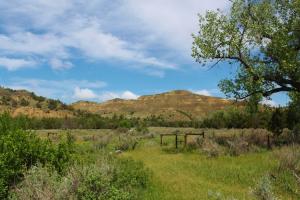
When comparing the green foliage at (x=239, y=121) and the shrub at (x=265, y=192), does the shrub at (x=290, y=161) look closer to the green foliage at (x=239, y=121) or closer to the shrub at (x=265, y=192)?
the shrub at (x=265, y=192)

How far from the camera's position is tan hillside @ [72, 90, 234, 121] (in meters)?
157

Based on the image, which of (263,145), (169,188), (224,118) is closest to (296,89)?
(263,145)

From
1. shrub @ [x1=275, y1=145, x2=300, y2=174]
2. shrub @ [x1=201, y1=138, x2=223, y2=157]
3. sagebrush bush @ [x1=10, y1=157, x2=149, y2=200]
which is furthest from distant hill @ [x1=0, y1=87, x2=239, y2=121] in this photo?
sagebrush bush @ [x1=10, y1=157, x2=149, y2=200]

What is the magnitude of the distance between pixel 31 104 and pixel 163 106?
71.6 m

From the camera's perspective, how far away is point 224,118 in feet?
214

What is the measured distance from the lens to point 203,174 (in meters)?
19.7

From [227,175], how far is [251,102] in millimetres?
13879

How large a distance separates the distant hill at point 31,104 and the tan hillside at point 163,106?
42.2 meters

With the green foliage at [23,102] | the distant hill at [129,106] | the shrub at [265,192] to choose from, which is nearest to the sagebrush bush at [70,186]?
the shrub at [265,192]

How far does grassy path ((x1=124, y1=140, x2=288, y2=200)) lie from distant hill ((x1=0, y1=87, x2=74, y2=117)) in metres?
73.2

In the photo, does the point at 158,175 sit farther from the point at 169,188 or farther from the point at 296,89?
the point at 296,89

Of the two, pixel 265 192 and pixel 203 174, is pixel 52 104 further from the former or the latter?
pixel 265 192

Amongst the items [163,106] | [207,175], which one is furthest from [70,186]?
[163,106]

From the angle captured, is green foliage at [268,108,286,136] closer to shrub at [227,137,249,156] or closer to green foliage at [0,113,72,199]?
shrub at [227,137,249,156]
